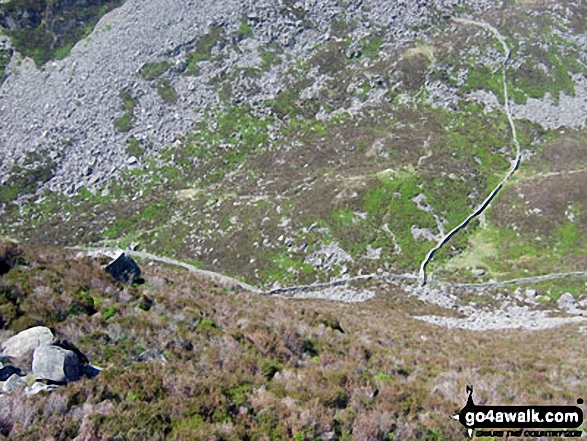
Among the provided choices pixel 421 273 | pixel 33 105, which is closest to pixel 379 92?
pixel 421 273

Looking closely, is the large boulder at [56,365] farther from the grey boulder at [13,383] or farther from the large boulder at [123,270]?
the large boulder at [123,270]

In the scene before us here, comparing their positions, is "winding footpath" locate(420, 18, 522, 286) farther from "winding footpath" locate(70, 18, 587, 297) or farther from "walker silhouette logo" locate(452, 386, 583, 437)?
"walker silhouette logo" locate(452, 386, 583, 437)

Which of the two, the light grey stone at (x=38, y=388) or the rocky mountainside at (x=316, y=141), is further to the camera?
the rocky mountainside at (x=316, y=141)

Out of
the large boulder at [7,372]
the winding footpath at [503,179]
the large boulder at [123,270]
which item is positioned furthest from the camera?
the winding footpath at [503,179]

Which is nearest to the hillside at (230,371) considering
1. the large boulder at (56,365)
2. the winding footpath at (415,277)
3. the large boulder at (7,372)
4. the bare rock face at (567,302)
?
the large boulder at (56,365)

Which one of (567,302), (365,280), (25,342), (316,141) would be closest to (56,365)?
(25,342)

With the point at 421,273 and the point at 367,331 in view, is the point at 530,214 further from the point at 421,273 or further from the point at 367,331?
the point at 367,331

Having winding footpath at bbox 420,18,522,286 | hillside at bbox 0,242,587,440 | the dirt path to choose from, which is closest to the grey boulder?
hillside at bbox 0,242,587,440
